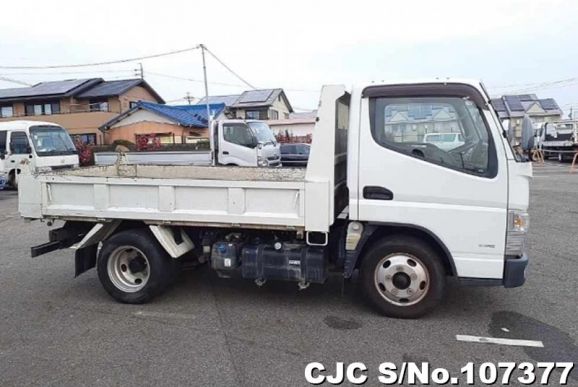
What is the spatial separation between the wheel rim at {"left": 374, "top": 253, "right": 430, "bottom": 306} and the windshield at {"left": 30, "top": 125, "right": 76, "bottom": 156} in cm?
1401

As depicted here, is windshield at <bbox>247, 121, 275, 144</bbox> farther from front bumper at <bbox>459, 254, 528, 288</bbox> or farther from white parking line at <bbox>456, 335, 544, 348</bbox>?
white parking line at <bbox>456, 335, 544, 348</bbox>

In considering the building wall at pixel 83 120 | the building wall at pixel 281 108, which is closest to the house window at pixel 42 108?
the building wall at pixel 83 120

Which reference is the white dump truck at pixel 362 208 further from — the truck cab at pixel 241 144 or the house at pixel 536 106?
the house at pixel 536 106

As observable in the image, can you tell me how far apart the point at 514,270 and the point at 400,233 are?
1.01 metres

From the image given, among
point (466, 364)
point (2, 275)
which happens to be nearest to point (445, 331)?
point (466, 364)

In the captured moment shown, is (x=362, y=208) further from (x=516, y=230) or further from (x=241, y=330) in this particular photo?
(x=241, y=330)

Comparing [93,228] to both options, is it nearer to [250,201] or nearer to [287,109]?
[250,201]

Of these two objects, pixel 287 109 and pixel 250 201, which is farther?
pixel 287 109

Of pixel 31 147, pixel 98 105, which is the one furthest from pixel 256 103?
pixel 31 147

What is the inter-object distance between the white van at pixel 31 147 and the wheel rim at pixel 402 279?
43.6ft

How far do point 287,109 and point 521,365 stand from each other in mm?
54639

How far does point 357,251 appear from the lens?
13.8 feet

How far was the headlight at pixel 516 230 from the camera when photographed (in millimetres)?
3824

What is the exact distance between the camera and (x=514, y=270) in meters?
3.89
